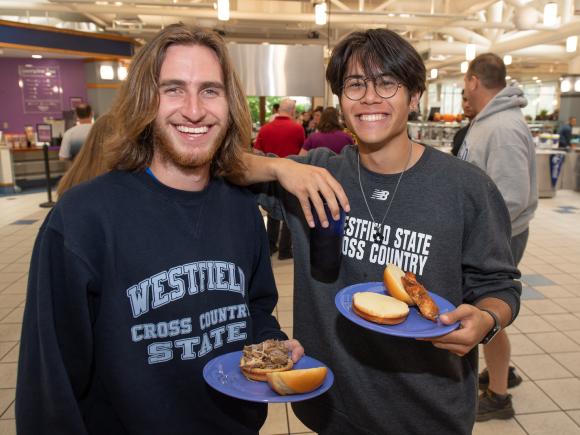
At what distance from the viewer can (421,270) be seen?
1231 mm

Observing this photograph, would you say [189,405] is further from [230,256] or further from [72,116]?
[72,116]

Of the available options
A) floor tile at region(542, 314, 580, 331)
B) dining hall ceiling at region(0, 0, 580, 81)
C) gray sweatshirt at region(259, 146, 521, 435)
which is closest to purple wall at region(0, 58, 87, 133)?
dining hall ceiling at region(0, 0, 580, 81)

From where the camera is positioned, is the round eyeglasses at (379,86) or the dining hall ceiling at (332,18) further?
the dining hall ceiling at (332,18)

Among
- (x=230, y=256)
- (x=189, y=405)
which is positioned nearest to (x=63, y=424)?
(x=189, y=405)

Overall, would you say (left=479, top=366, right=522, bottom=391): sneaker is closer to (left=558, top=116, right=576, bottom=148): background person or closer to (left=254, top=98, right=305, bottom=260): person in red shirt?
(left=254, top=98, right=305, bottom=260): person in red shirt

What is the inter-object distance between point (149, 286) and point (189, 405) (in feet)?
1.10

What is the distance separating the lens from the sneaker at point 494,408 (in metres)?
2.70

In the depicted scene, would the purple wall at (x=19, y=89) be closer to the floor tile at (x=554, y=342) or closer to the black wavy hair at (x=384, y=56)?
the floor tile at (x=554, y=342)

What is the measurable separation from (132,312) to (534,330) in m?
3.65

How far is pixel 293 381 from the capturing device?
992mm

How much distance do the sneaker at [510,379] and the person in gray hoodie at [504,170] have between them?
21 mm

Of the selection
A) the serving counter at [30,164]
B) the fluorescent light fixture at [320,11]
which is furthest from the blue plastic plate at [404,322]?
the serving counter at [30,164]

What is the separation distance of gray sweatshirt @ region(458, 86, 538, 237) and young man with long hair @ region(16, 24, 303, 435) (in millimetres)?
1739

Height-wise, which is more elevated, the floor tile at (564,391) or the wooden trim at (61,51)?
the wooden trim at (61,51)
